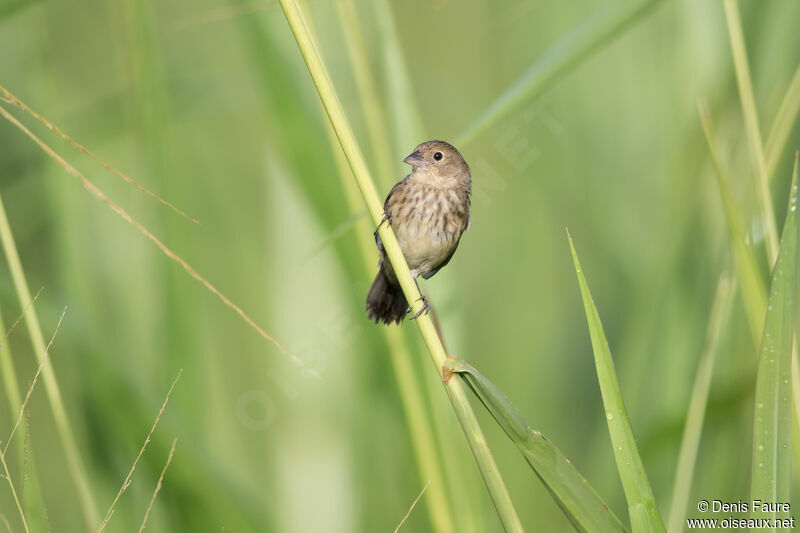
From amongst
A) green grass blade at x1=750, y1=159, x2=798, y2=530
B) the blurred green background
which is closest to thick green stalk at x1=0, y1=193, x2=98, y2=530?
the blurred green background

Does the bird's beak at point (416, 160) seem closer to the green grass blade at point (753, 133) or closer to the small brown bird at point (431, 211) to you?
the small brown bird at point (431, 211)

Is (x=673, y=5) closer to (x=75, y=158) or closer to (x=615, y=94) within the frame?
(x=615, y=94)

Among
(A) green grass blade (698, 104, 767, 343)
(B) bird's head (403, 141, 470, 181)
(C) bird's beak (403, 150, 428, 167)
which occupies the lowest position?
(A) green grass blade (698, 104, 767, 343)

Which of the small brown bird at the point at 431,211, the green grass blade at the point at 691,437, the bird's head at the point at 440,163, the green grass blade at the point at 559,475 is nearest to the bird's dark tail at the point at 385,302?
the small brown bird at the point at 431,211

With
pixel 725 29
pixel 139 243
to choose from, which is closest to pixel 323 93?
pixel 725 29

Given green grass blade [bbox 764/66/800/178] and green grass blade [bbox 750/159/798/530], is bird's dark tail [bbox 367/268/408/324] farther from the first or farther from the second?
green grass blade [bbox 750/159/798/530]
